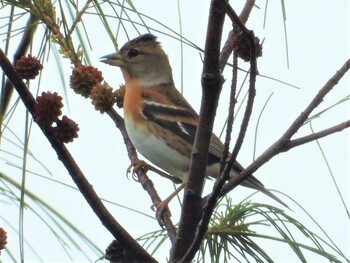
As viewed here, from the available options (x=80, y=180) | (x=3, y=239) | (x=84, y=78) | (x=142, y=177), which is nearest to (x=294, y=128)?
(x=80, y=180)

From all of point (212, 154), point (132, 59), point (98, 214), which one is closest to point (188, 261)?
point (98, 214)

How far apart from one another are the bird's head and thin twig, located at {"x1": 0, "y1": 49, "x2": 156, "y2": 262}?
2.29m

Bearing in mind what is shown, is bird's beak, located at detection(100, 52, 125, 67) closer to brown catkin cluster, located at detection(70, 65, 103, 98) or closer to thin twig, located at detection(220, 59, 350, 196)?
brown catkin cluster, located at detection(70, 65, 103, 98)

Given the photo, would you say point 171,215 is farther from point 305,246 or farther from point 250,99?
point 250,99

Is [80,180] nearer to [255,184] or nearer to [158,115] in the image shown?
[255,184]

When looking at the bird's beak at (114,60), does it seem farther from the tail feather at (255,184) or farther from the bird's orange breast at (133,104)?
the tail feather at (255,184)

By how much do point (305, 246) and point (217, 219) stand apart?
15.3 inches

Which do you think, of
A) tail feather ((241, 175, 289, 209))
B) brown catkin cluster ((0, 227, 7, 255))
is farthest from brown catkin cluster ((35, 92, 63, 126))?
tail feather ((241, 175, 289, 209))

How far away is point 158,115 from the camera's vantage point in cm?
405

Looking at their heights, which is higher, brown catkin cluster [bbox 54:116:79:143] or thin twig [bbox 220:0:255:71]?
thin twig [bbox 220:0:255:71]

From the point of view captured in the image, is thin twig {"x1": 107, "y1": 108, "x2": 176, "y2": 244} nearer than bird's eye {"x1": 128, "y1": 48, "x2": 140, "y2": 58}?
Yes

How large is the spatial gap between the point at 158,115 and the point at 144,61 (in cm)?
64

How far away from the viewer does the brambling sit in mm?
3709

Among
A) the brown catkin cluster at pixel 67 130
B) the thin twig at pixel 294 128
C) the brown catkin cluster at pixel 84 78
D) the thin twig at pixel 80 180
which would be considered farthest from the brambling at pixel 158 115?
the thin twig at pixel 294 128
